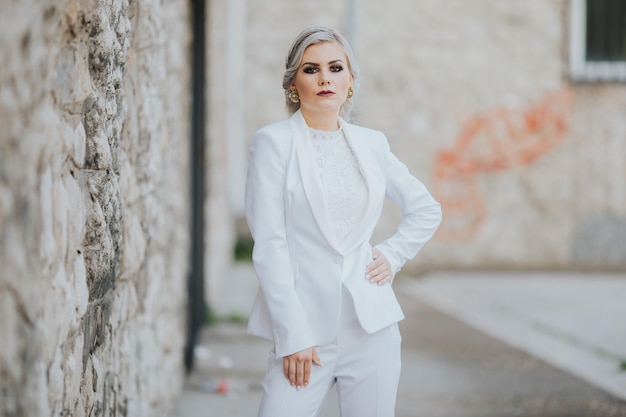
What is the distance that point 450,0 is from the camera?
10.9 meters

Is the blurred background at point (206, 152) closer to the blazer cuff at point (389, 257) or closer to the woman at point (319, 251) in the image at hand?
the woman at point (319, 251)

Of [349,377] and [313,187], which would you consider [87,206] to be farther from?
[349,377]

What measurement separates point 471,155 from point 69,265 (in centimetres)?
892

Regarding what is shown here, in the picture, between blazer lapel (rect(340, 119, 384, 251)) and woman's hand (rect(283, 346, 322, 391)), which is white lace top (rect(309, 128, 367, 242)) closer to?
blazer lapel (rect(340, 119, 384, 251))

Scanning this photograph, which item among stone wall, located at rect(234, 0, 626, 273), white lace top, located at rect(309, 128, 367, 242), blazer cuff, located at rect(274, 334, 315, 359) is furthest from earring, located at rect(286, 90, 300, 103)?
stone wall, located at rect(234, 0, 626, 273)

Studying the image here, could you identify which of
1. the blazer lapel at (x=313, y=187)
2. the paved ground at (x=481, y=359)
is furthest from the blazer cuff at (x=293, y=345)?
the paved ground at (x=481, y=359)

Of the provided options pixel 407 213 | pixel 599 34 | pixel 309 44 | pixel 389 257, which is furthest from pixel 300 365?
pixel 599 34

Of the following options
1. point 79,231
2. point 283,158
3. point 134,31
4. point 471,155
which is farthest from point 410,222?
point 471,155

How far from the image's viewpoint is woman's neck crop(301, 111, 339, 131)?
2.66 m

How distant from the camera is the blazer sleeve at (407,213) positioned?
110 inches

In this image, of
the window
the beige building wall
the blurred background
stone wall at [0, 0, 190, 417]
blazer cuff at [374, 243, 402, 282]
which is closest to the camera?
stone wall at [0, 0, 190, 417]

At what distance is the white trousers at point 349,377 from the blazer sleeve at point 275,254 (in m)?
0.11

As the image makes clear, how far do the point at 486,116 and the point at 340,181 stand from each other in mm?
8463

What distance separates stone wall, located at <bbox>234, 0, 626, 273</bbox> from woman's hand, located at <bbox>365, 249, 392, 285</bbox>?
8025 mm
